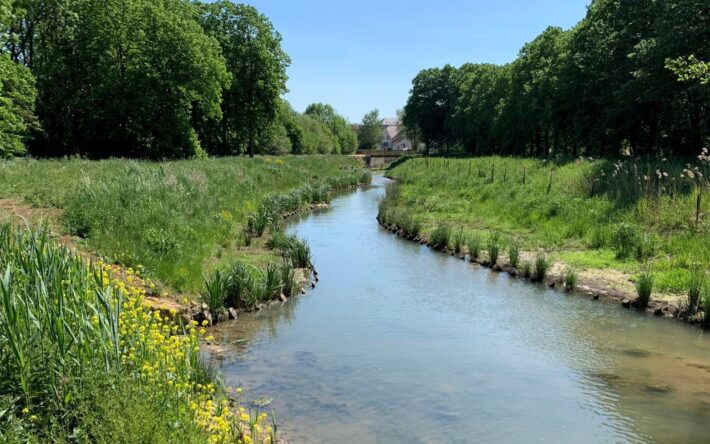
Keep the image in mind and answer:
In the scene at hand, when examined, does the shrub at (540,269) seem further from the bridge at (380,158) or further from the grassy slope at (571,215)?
the bridge at (380,158)

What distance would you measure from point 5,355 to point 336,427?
4045mm

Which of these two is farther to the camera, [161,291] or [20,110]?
[20,110]

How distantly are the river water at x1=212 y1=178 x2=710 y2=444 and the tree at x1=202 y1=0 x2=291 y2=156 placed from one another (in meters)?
40.3

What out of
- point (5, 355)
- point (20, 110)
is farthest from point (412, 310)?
point (20, 110)

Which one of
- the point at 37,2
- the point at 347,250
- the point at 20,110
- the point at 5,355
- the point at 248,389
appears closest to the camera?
the point at 5,355

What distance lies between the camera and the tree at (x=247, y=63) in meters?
50.2

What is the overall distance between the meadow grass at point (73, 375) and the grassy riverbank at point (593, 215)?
1165 cm

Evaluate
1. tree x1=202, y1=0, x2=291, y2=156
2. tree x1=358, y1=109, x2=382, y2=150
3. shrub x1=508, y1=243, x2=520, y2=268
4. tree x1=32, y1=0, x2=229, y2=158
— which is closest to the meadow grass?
shrub x1=508, y1=243, x2=520, y2=268

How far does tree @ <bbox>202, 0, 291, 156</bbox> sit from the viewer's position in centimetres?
5016

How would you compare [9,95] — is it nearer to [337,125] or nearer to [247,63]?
[247,63]

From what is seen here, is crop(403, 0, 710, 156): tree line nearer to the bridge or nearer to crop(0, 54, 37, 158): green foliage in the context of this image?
crop(0, 54, 37, 158): green foliage

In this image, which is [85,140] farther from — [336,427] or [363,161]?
[363,161]

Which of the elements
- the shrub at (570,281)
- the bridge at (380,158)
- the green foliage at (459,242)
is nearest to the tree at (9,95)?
the green foliage at (459,242)

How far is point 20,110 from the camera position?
3359 centimetres
